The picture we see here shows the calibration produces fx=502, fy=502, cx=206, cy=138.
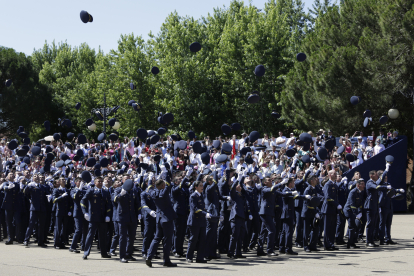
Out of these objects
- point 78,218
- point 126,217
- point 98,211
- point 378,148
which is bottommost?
point 78,218

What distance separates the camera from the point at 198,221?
11.1 metres

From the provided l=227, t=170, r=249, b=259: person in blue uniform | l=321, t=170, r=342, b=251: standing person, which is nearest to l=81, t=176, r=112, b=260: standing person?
l=227, t=170, r=249, b=259: person in blue uniform

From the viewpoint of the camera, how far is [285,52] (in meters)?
36.9

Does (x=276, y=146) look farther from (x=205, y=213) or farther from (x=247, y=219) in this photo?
(x=205, y=213)

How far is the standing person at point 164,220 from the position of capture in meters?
10.6

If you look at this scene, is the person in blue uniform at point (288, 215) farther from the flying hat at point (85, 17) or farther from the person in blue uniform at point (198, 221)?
the flying hat at point (85, 17)

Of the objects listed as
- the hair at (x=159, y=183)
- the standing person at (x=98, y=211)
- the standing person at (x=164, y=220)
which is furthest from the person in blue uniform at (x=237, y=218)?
the standing person at (x=98, y=211)

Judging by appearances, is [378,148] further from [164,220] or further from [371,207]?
[164,220]

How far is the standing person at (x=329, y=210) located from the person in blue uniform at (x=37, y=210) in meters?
7.92

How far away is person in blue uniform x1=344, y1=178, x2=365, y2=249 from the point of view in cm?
1357

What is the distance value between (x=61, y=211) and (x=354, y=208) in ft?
26.7

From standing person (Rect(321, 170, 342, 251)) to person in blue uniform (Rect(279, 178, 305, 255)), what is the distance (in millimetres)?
776

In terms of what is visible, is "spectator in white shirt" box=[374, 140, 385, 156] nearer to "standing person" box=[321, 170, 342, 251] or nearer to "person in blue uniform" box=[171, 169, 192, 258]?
"standing person" box=[321, 170, 342, 251]

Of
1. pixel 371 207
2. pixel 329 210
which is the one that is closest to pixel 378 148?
pixel 371 207
